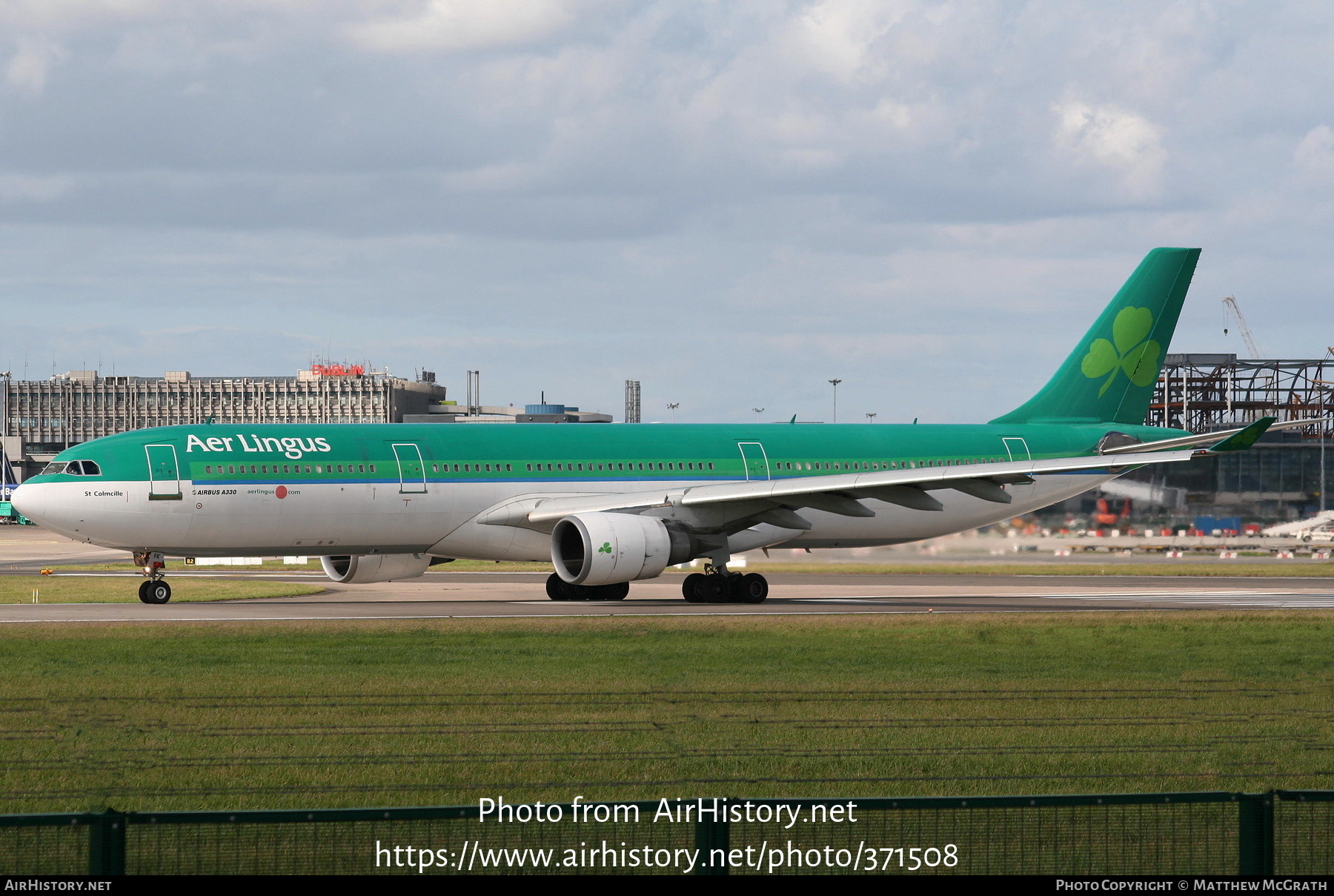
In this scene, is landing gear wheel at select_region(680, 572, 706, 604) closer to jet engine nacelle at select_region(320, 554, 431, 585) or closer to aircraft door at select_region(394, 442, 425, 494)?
jet engine nacelle at select_region(320, 554, 431, 585)

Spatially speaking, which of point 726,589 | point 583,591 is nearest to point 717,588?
point 726,589

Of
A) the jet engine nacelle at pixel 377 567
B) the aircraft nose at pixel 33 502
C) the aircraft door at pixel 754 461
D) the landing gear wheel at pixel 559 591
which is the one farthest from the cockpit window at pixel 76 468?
the aircraft door at pixel 754 461

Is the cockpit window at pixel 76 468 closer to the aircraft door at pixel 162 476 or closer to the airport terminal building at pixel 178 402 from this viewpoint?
the aircraft door at pixel 162 476

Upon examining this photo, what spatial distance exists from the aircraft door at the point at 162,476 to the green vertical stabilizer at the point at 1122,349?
25260 mm

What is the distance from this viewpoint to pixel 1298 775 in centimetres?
1369

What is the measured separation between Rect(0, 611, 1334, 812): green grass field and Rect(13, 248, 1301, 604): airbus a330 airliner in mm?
8021

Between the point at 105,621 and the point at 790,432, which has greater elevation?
the point at 790,432

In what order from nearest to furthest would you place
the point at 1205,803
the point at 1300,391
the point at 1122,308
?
1. the point at 1205,803
2. the point at 1122,308
3. the point at 1300,391

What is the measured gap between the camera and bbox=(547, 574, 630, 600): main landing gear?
127 feet

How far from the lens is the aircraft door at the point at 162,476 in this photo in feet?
115

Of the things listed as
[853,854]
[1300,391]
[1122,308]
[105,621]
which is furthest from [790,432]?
[1300,391]

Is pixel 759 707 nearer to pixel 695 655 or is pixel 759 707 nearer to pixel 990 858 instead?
pixel 695 655

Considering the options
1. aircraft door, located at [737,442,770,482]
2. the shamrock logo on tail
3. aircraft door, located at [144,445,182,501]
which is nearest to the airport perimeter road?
aircraft door, located at [144,445,182,501]

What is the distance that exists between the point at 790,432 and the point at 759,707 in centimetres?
2614
